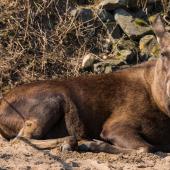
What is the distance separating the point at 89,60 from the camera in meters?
11.8

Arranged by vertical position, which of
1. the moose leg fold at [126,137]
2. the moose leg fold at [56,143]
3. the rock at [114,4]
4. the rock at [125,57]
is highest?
the rock at [114,4]

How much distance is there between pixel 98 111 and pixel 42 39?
318 cm

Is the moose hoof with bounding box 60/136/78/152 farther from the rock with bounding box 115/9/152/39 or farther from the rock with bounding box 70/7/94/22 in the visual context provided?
the rock with bounding box 70/7/94/22

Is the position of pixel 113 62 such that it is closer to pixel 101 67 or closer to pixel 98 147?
pixel 101 67

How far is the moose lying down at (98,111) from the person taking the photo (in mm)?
8961

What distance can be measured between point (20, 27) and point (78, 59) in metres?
1.24

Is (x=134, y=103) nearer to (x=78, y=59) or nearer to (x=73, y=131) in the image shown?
(x=73, y=131)

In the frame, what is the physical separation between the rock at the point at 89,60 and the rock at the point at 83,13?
83 centimetres

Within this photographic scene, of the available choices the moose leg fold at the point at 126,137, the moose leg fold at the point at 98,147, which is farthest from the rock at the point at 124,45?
the moose leg fold at the point at 98,147

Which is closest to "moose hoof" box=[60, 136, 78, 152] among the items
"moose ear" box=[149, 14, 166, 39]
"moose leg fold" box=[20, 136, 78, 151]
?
"moose leg fold" box=[20, 136, 78, 151]

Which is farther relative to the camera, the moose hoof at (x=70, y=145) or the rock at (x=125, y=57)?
the rock at (x=125, y=57)

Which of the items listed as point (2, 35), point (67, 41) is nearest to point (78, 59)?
point (67, 41)

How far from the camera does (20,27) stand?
12078mm

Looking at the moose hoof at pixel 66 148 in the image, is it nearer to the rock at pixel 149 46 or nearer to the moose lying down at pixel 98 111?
the moose lying down at pixel 98 111
